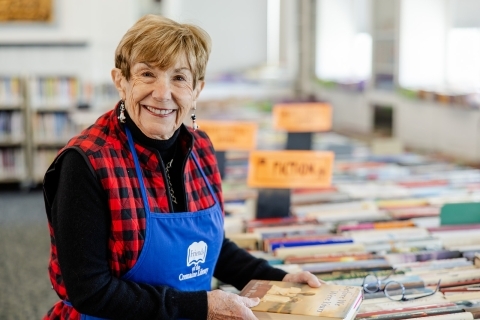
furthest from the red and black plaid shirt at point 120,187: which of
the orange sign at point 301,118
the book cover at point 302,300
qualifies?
the orange sign at point 301,118

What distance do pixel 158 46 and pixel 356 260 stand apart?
1.18 meters

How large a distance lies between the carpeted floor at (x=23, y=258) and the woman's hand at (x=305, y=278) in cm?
267

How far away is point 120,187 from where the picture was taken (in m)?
1.61

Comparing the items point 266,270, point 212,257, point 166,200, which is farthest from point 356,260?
point 166,200

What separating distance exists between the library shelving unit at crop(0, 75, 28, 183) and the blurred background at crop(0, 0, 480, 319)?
12mm

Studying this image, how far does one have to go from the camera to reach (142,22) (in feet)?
5.39

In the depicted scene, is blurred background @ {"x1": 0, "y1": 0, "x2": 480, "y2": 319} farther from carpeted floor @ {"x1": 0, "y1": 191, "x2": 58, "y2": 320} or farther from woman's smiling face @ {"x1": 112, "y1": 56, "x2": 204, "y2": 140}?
woman's smiling face @ {"x1": 112, "y1": 56, "x2": 204, "y2": 140}

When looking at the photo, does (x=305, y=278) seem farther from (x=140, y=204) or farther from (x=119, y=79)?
(x=119, y=79)

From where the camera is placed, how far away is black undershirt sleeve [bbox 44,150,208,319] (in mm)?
1554

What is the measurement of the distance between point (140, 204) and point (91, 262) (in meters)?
0.18

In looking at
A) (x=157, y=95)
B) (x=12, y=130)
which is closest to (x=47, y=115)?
(x=12, y=130)

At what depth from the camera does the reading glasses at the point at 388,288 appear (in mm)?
2021

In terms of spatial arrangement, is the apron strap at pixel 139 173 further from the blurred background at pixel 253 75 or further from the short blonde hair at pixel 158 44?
the blurred background at pixel 253 75

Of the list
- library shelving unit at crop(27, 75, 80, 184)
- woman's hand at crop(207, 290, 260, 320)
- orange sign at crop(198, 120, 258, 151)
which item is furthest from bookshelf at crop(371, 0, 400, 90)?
woman's hand at crop(207, 290, 260, 320)
